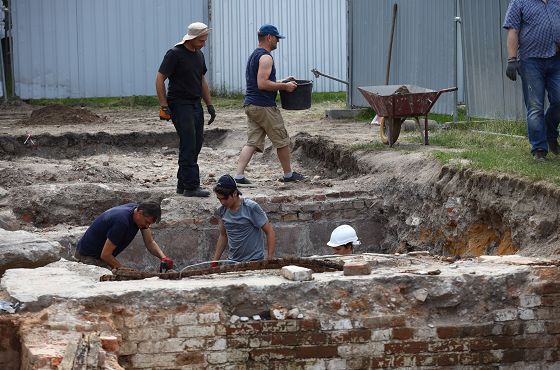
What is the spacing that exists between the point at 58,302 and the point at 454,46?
9.18 meters

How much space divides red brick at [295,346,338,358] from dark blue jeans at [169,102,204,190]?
15.5 feet

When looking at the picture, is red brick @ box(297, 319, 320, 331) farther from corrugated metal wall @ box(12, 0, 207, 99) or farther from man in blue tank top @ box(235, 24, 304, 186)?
corrugated metal wall @ box(12, 0, 207, 99)

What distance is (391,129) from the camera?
12.8 m

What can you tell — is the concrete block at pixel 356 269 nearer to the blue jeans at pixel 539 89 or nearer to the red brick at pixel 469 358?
the red brick at pixel 469 358

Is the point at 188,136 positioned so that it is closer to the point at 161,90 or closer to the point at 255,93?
the point at 161,90

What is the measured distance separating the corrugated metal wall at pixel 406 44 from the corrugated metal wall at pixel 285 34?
3367mm

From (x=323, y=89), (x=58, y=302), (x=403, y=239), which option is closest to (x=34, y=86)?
(x=323, y=89)

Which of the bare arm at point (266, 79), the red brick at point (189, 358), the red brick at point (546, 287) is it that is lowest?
the red brick at point (189, 358)

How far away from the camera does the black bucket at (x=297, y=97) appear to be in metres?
12.4

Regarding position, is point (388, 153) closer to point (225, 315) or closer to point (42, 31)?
point (225, 315)

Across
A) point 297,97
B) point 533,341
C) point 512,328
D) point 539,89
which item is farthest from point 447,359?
point 297,97

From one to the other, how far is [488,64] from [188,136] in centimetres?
407

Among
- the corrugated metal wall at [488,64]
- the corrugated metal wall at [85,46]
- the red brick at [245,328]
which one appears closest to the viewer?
the red brick at [245,328]

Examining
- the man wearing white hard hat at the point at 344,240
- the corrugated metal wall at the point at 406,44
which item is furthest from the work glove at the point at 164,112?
the corrugated metal wall at the point at 406,44
